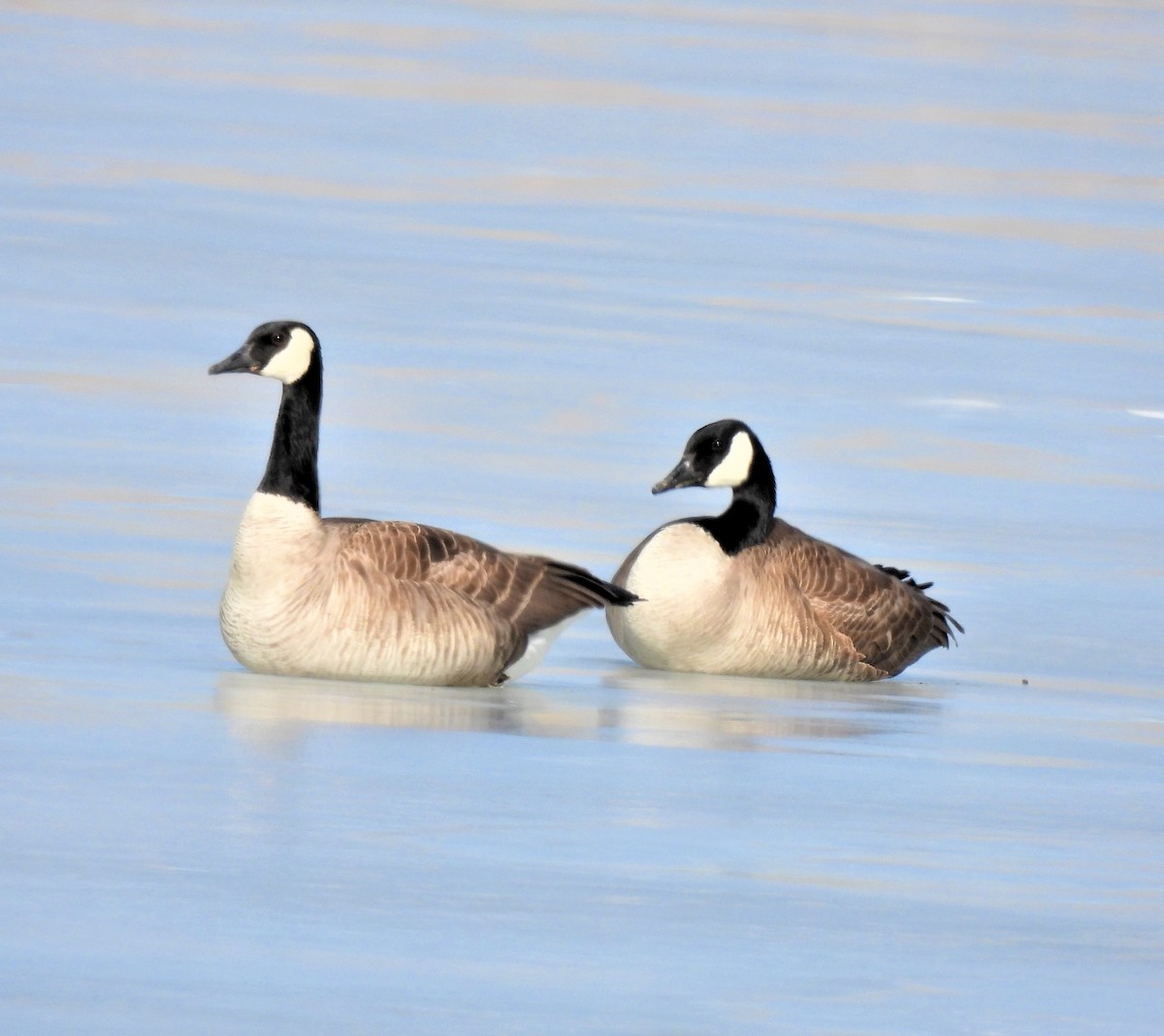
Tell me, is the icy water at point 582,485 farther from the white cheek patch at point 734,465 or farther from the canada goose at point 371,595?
the white cheek patch at point 734,465

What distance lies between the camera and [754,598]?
1029 cm

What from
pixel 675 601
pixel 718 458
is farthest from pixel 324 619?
pixel 718 458

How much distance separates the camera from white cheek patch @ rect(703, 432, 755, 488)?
34.7 feet

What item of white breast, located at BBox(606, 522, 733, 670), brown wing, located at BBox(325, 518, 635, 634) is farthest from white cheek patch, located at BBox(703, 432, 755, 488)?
brown wing, located at BBox(325, 518, 635, 634)

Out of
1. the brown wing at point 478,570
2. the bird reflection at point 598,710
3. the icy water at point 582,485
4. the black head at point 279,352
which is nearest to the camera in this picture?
the icy water at point 582,485

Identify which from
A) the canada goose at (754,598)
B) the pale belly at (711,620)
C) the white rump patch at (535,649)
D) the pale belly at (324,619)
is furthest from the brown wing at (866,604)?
the pale belly at (324,619)

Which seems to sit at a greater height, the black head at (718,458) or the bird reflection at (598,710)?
the black head at (718,458)

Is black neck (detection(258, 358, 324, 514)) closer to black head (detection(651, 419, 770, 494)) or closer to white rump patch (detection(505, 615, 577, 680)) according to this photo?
white rump patch (detection(505, 615, 577, 680))

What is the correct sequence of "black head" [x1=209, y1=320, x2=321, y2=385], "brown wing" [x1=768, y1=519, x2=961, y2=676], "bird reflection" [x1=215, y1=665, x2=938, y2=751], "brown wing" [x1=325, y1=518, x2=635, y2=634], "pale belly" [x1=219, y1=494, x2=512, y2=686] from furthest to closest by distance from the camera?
1. "brown wing" [x1=768, y1=519, x2=961, y2=676]
2. "black head" [x1=209, y1=320, x2=321, y2=385]
3. "brown wing" [x1=325, y1=518, x2=635, y2=634]
4. "pale belly" [x1=219, y1=494, x2=512, y2=686]
5. "bird reflection" [x1=215, y1=665, x2=938, y2=751]

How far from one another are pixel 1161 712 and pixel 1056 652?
1.13 meters

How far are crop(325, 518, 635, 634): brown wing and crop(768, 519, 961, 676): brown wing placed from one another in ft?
4.23

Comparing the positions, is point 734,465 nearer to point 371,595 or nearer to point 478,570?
point 478,570

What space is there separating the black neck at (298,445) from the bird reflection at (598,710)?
69 centimetres

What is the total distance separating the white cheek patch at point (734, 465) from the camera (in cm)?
1056
